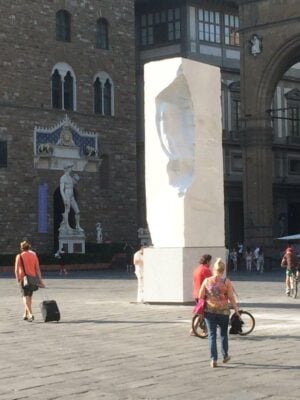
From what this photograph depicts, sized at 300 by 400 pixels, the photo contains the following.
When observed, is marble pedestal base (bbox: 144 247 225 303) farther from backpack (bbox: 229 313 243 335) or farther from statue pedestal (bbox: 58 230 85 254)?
statue pedestal (bbox: 58 230 85 254)

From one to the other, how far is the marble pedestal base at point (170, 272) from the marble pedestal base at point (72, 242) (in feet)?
77.6

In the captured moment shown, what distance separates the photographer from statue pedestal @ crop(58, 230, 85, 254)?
43719 mm

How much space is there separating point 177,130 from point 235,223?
3456cm

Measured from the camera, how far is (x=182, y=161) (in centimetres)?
2045

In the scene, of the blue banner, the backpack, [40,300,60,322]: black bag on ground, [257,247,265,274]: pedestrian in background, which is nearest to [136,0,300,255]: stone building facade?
[257,247,265,274]: pedestrian in background

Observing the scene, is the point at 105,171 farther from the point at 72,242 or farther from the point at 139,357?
the point at 139,357

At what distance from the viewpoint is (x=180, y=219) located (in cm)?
A: 2006

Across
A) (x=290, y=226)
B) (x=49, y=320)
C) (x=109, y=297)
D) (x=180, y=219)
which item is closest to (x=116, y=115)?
(x=290, y=226)

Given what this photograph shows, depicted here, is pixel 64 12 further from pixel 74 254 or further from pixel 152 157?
pixel 152 157

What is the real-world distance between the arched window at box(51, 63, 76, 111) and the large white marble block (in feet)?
79.7

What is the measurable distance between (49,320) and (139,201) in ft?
120

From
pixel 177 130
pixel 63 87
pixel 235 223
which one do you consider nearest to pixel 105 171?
pixel 63 87

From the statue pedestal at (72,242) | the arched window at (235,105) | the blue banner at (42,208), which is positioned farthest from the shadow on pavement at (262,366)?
the arched window at (235,105)

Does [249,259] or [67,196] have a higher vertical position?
[67,196]
